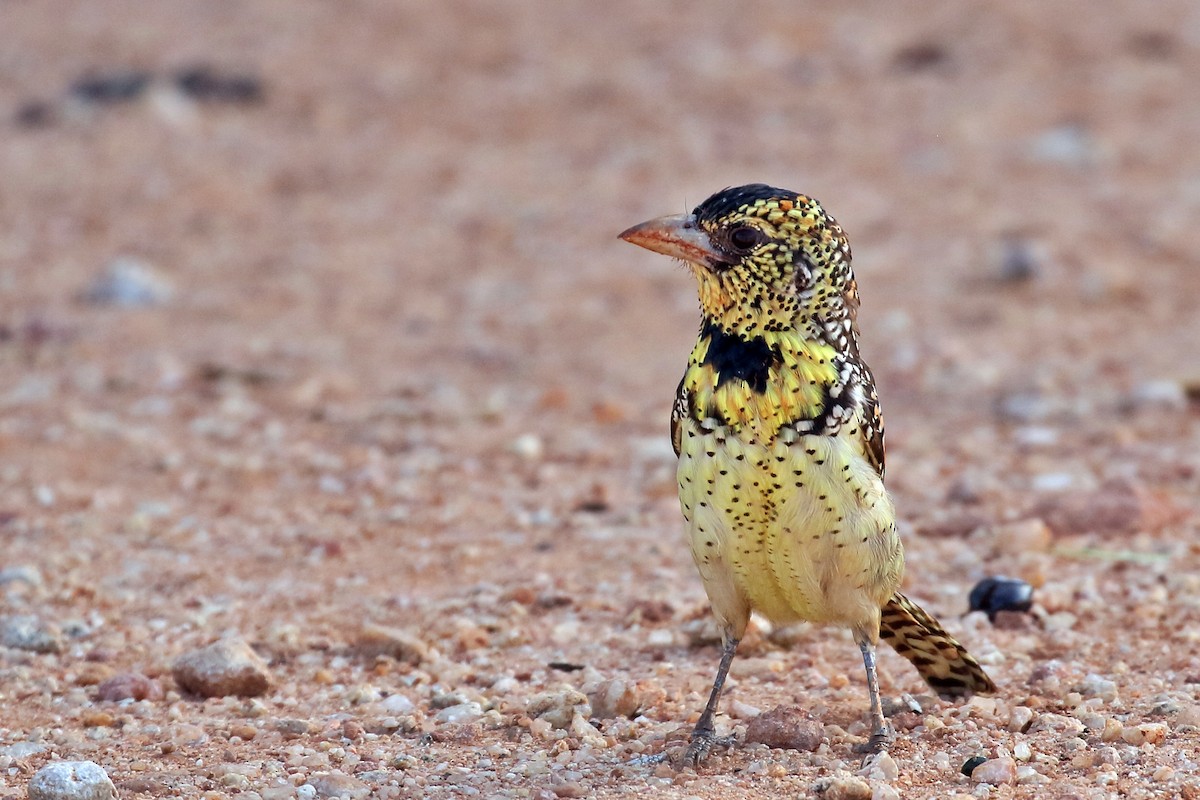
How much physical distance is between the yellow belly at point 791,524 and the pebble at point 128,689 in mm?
1764

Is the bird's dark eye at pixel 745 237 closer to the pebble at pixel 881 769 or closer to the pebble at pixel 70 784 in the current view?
the pebble at pixel 881 769

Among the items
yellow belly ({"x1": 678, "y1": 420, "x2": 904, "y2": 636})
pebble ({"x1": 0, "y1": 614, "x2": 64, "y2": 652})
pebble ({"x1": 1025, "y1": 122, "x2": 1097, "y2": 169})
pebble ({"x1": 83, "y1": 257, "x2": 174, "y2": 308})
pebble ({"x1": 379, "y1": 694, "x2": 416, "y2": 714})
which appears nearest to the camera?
yellow belly ({"x1": 678, "y1": 420, "x2": 904, "y2": 636})

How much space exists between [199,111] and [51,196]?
1735mm

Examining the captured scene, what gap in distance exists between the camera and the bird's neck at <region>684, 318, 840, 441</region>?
449 centimetres

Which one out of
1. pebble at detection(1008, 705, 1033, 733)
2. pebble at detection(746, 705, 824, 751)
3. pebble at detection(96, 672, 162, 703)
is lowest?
pebble at detection(96, 672, 162, 703)

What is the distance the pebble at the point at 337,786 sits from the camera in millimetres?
4359

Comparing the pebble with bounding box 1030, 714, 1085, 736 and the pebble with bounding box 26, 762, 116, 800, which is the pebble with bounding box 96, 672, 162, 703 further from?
the pebble with bounding box 1030, 714, 1085, 736

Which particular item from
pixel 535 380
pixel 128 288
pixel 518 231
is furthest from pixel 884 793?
pixel 518 231

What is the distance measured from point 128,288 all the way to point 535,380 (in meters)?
2.94

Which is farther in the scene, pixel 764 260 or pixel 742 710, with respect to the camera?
pixel 742 710

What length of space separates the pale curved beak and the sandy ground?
1.33m

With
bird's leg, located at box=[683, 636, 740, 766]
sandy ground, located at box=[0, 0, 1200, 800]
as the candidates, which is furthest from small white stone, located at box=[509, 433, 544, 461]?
bird's leg, located at box=[683, 636, 740, 766]

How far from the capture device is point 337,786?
4.39 meters

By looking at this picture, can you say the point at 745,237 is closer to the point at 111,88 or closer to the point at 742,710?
the point at 742,710
